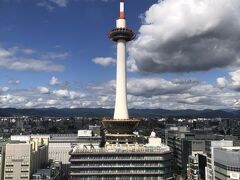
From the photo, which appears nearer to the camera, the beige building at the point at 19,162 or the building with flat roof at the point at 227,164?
the building with flat roof at the point at 227,164

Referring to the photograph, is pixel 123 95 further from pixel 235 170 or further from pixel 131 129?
pixel 235 170

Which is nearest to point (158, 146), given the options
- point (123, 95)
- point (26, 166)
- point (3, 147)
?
point (123, 95)

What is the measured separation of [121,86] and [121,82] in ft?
5.26

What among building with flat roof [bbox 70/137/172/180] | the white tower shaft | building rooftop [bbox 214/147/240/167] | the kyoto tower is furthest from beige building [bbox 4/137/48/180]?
building rooftop [bbox 214/147/240/167]

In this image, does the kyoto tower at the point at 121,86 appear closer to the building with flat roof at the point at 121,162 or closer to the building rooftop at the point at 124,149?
the building with flat roof at the point at 121,162

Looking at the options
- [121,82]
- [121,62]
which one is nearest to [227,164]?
[121,82]

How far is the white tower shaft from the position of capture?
448ft

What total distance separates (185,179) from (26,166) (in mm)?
74166

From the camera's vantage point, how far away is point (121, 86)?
457ft

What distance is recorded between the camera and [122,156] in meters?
115

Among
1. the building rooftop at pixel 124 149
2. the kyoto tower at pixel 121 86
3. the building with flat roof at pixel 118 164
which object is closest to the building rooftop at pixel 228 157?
the building rooftop at pixel 124 149

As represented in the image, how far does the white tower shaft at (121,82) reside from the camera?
448ft

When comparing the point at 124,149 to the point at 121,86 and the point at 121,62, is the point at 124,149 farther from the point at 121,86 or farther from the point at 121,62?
the point at 121,62

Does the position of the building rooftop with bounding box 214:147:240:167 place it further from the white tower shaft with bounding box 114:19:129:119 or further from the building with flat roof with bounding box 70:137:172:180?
the white tower shaft with bounding box 114:19:129:119
